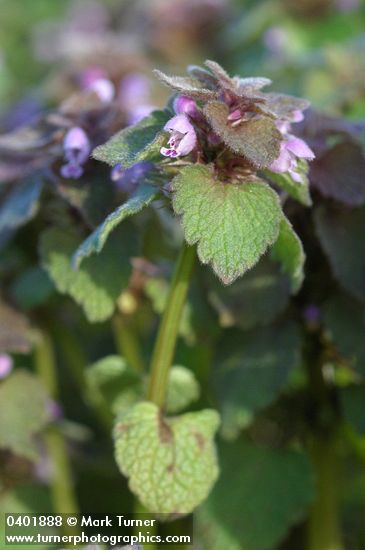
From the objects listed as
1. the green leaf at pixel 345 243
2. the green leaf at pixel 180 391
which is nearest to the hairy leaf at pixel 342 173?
the green leaf at pixel 345 243

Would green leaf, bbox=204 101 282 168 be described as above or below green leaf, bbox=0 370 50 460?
above

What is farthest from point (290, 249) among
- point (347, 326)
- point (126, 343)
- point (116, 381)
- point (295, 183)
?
point (126, 343)

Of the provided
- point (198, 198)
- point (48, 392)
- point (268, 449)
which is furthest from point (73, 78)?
point (198, 198)

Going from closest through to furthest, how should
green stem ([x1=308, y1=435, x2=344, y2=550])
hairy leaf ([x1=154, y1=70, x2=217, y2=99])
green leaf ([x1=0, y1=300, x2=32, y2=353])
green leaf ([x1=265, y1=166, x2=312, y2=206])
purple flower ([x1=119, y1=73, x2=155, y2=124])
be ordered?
1. hairy leaf ([x1=154, y1=70, x2=217, y2=99])
2. green leaf ([x1=265, y1=166, x2=312, y2=206])
3. green leaf ([x1=0, y1=300, x2=32, y2=353])
4. green stem ([x1=308, y1=435, x2=344, y2=550])
5. purple flower ([x1=119, y1=73, x2=155, y2=124])

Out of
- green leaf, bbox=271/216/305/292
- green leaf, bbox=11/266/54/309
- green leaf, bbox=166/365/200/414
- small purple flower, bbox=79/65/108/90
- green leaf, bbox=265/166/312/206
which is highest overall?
small purple flower, bbox=79/65/108/90

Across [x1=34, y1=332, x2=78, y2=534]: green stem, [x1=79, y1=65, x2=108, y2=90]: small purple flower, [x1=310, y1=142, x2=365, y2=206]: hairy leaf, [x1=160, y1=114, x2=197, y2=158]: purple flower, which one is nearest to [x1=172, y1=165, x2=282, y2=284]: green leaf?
[x1=160, y1=114, x2=197, y2=158]: purple flower

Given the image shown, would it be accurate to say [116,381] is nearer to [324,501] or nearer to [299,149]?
[324,501]

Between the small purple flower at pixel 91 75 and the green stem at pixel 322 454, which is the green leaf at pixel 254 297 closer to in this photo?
the green stem at pixel 322 454

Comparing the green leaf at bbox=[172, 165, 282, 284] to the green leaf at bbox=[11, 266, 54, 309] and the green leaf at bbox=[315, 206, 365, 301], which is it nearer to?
the green leaf at bbox=[315, 206, 365, 301]
